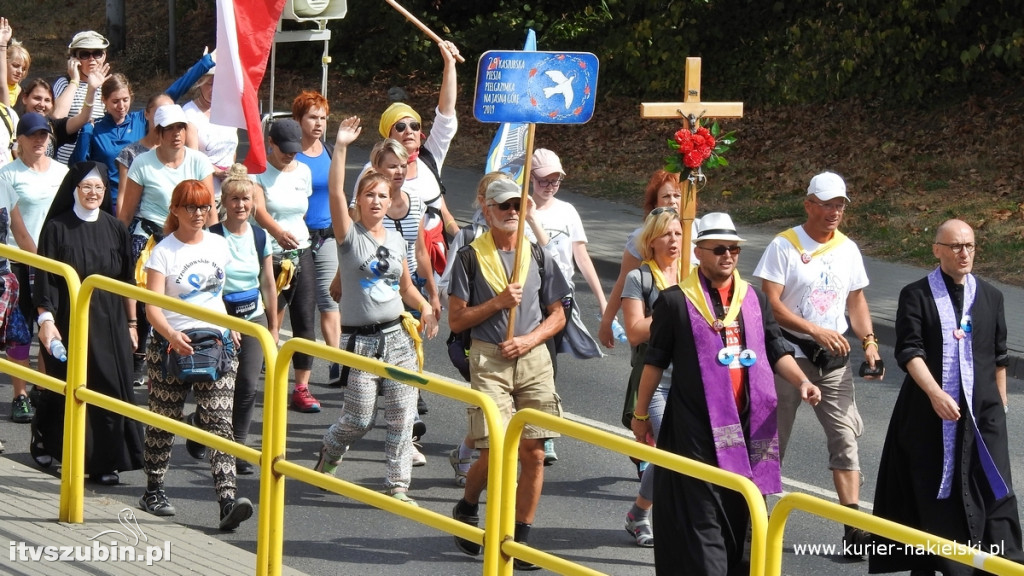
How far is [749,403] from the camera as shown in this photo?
6.00m

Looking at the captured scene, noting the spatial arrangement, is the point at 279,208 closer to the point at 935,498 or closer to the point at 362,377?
the point at 362,377

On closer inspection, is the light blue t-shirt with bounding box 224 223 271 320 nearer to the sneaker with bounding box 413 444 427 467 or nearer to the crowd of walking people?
the crowd of walking people

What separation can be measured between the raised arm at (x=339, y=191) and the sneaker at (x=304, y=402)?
162 centimetres

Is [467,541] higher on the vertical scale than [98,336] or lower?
lower

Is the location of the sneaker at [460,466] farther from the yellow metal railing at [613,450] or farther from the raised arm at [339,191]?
the yellow metal railing at [613,450]

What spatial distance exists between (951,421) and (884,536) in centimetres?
255

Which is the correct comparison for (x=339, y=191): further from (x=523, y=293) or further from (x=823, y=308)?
(x=823, y=308)

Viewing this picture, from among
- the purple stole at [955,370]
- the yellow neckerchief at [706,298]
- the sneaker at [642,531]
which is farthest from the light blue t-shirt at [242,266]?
the purple stole at [955,370]

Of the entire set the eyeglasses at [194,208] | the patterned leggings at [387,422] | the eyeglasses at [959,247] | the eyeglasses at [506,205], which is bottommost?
the patterned leggings at [387,422]

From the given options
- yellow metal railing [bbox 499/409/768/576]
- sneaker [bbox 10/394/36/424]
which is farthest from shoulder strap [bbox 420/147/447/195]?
yellow metal railing [bbox 499/409/768/576]

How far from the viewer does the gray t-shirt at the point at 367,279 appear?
25.1 ft

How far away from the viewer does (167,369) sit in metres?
7.11

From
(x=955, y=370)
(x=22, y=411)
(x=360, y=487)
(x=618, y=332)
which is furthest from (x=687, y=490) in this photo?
(x=22, y=411)

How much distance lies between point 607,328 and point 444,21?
1778 centimetres
